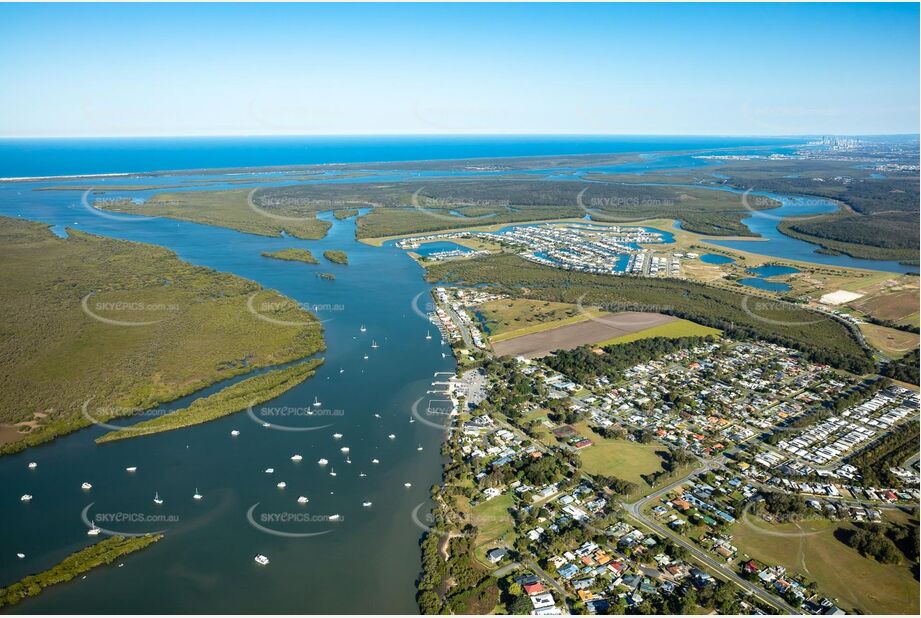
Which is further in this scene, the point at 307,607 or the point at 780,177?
the point at 780,177

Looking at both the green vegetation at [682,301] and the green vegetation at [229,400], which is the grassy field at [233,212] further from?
the green vegetation at [229,400]

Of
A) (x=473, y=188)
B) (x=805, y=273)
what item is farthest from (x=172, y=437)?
(x=473, y=188)

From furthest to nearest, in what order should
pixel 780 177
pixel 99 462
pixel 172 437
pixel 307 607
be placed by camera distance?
1. pixel 780 177
2. pixel 172 437
3. pixel 99 462
4. pixel 307 607

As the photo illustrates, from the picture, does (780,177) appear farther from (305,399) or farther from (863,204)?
(305,399)

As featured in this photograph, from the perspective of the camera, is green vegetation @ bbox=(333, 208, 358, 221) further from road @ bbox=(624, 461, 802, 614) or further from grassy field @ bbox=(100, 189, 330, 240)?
road @ bbox=(624, 461, 802, 614)

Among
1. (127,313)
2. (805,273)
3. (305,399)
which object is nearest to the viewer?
(305,399)

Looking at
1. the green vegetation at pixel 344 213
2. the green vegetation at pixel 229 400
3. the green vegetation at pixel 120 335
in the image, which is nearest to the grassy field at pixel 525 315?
the green vegetation at pixel 120 335
